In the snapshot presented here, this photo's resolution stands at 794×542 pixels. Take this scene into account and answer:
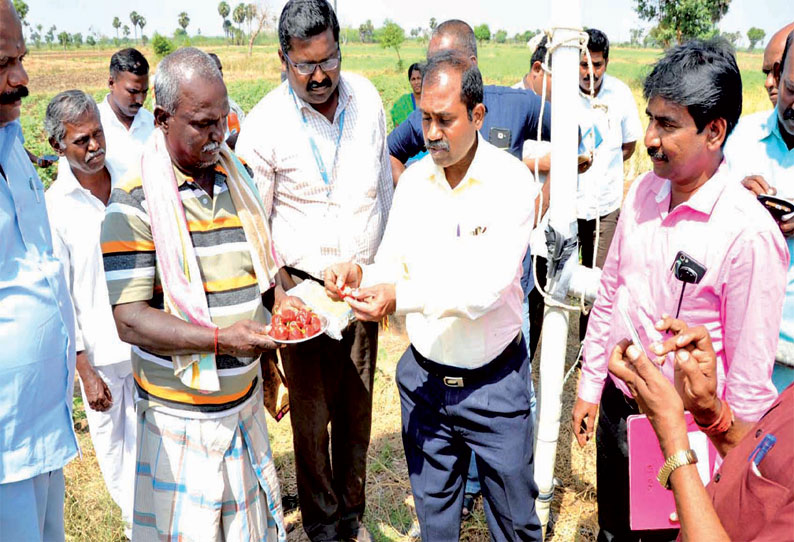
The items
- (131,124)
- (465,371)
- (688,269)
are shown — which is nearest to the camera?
(688,269)

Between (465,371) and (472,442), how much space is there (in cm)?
31

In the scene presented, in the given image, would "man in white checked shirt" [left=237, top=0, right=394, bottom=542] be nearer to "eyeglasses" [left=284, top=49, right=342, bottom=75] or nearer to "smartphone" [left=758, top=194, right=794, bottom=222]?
"eyeglasses" [left=284, top=49, right=342, bottom=75]

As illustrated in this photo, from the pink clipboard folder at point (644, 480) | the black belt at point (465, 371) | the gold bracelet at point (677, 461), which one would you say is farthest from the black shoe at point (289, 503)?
the gold bracelet at point (677, 461)

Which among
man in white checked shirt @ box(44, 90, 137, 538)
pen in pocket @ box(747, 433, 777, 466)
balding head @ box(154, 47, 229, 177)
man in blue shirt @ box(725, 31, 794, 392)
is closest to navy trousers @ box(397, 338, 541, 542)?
man in blue shirt @ box(725, 31, 794, 392)

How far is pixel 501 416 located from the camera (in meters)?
2.53

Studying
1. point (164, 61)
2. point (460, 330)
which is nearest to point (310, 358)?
point (460, 330)

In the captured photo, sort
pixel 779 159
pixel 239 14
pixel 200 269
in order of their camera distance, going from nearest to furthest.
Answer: pixel 200 269 → pixel 779 159 → pixel 239 14

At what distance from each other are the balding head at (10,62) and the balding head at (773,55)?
316 cm

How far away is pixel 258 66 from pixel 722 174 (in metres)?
46.3

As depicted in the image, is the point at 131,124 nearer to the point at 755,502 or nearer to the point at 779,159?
the point at 779,159

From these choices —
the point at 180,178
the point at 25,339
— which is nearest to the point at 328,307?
the point at 180,178

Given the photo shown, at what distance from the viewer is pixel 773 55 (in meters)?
3.06

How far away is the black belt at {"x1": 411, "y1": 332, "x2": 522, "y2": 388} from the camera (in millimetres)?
2518

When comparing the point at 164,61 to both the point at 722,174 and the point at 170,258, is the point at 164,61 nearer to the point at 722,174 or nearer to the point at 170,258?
the point at 170,258
